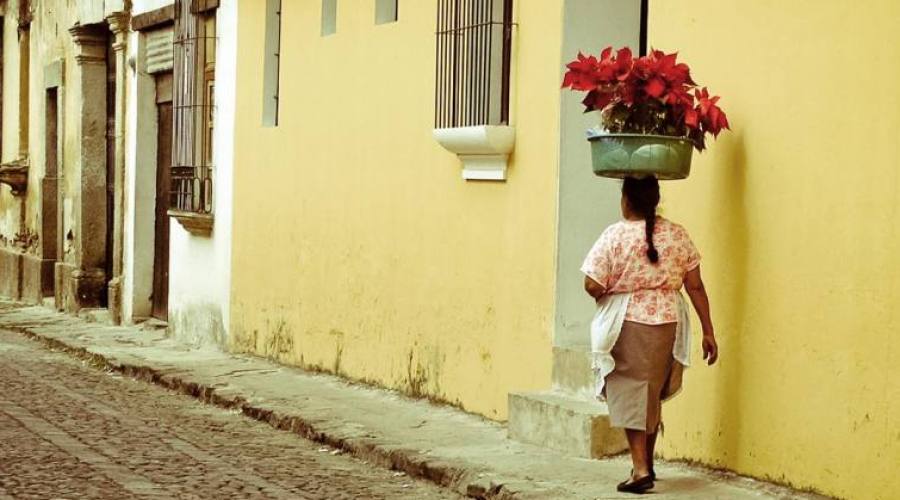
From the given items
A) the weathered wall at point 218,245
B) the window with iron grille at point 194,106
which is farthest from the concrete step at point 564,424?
the window with iron grille at point 194,106

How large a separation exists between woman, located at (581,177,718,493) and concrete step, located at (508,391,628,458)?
0.92 m

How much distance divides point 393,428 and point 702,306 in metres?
2.81

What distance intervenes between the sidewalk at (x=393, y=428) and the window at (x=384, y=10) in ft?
8.33

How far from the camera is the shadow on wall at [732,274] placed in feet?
26.6

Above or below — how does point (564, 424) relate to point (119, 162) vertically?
below

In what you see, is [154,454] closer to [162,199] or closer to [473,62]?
[473,62]

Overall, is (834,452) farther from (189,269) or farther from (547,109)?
(189,269)

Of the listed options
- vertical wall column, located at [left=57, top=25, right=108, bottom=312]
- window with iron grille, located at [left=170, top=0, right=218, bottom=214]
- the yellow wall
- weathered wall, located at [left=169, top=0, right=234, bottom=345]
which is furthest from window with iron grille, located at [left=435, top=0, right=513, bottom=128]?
vertical wall column, located at [left=57, top=25, right=108, bottom=312]

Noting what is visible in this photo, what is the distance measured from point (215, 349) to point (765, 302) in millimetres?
8046

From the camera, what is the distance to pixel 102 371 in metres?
14.3

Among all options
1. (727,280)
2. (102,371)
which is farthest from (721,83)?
(102,371)

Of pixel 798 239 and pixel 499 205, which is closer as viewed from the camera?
pixel 798 239

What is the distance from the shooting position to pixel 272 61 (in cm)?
1445

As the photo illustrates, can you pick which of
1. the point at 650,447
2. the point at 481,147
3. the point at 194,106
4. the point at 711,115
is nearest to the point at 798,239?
the point at 711,115
